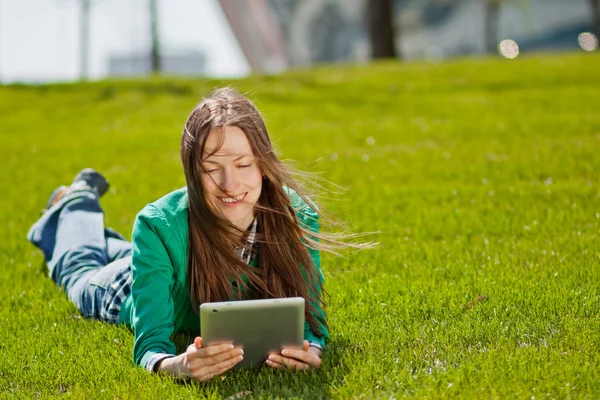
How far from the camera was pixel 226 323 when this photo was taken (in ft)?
10.9

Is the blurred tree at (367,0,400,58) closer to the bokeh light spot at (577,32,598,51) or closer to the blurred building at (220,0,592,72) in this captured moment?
the blurred building at (220,0,592,72)

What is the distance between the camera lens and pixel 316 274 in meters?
4.05

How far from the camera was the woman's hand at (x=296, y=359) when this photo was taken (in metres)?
3.54

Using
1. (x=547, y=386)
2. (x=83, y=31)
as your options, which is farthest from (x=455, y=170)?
(x=83, y=31)

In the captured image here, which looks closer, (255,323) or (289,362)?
(255,323)

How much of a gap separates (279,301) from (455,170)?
5.21m

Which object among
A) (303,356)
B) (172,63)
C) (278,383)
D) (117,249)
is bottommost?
(278,383)

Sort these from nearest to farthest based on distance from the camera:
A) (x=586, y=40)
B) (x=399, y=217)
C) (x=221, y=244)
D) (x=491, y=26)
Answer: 1. (x=221, y=244)
2. (x=399, y=217)
3. (x=491, y=26)
4. (x=586, y=40)

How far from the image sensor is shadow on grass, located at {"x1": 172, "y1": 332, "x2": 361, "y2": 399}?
344 cm

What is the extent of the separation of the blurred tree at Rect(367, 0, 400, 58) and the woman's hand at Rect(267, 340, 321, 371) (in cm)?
1662

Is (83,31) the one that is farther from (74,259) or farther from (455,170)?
(74,259)

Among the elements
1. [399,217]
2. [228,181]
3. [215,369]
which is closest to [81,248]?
[228,181]

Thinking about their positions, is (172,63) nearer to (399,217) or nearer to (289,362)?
(399,217)

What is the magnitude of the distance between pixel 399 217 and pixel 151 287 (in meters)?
3.35
